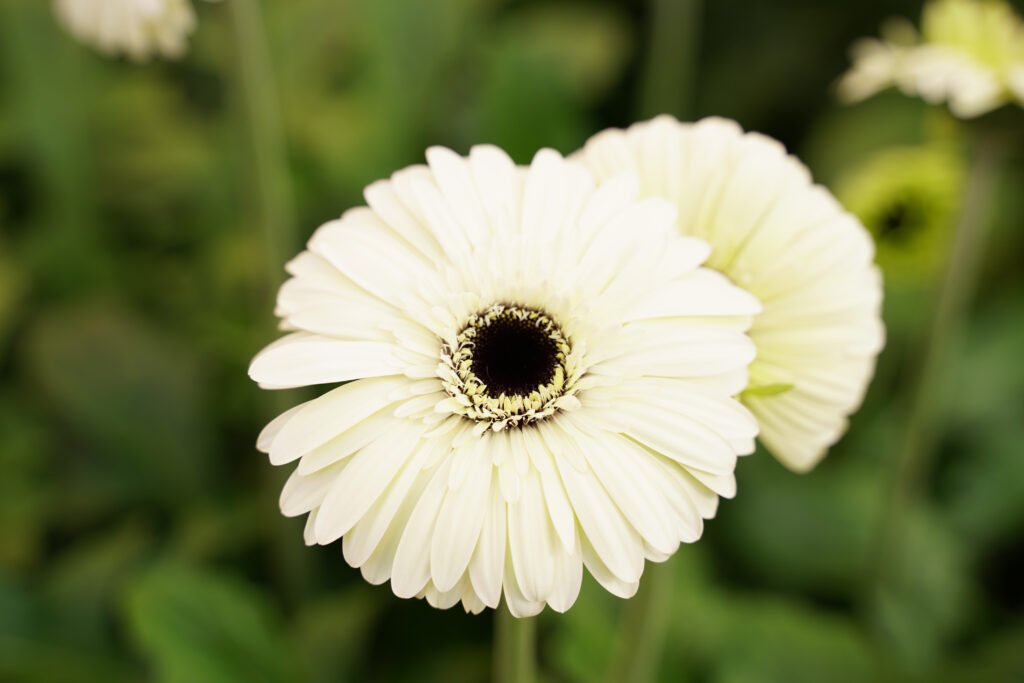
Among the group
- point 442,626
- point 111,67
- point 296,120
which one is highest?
point 111,67

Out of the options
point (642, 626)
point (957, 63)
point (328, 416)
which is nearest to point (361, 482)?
point (328, 416)

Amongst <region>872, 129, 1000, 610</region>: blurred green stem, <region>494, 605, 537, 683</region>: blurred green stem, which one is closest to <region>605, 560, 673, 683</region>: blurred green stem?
<region>494, 605, 537, 683</region>: blurred green stem

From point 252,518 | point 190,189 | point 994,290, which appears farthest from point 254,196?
point 994,290

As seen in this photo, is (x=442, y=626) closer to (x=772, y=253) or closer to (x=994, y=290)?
(x=772, y=253)

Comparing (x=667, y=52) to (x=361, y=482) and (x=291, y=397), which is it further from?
(x=361, y=482)

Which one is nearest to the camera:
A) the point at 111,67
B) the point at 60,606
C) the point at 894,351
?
the point at 60,606
